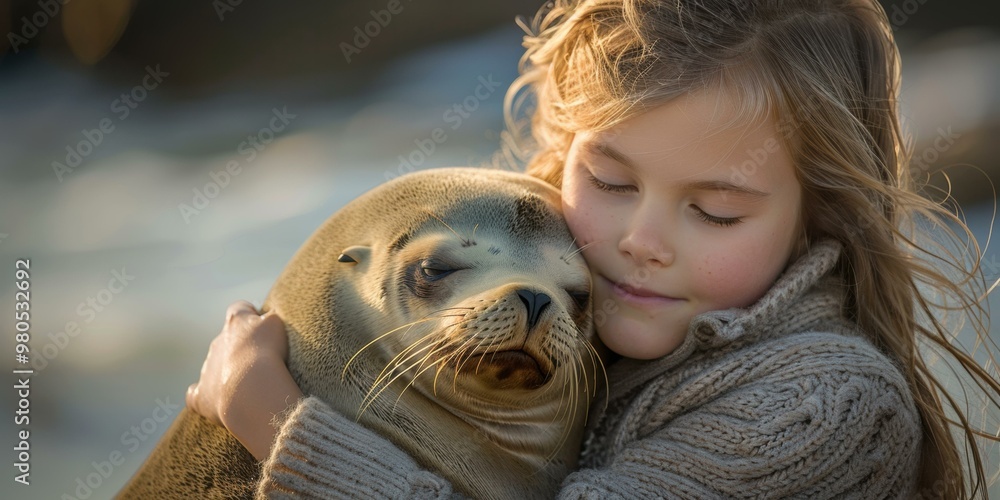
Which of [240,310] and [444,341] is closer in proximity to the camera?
[444,341]

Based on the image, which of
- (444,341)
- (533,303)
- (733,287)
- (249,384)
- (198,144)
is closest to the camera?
(533,303)

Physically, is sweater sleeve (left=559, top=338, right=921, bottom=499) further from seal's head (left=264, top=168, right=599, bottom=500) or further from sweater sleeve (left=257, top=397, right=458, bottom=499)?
sweater sleeve (left=257, top=397, right=458, bottom=499)

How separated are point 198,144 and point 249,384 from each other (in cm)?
520

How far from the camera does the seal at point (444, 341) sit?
6.19 feet

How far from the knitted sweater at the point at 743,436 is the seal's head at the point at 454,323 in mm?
134

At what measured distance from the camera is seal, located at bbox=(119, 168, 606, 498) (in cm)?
189

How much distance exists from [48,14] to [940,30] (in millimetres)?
6660

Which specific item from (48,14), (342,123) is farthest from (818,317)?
(48,14)

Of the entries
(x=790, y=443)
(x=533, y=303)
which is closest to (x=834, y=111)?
(x=790, y=443)

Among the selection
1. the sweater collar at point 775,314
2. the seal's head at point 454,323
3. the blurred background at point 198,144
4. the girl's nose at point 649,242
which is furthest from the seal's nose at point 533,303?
the blurred background at point 198,144

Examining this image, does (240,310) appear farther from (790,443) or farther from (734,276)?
(790,443)

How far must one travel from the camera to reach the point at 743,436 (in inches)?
74.0

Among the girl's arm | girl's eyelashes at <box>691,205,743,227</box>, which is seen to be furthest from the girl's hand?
girl's eyelashes at <box>691,205,743,227</box>

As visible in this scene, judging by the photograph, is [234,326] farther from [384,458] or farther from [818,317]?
[818,317]
